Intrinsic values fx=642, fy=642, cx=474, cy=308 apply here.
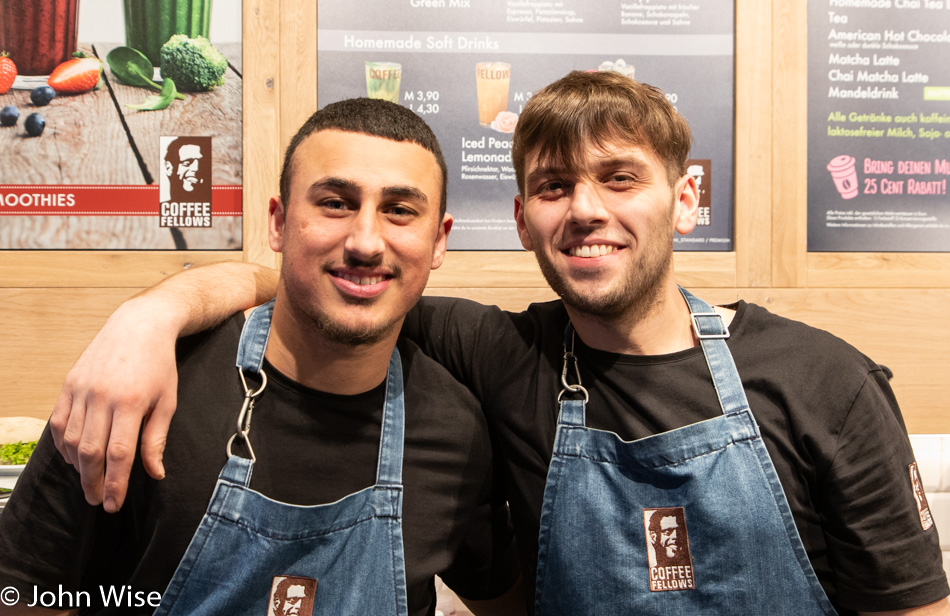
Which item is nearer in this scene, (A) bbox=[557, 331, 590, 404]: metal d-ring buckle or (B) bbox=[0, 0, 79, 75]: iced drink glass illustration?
(A) bbox=[557, 331, 590, 404]: metal d-ring buckle

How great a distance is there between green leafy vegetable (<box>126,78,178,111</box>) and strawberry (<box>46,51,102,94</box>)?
0.14m

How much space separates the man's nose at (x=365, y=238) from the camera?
1097 mm

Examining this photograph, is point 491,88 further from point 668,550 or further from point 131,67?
point 668,550

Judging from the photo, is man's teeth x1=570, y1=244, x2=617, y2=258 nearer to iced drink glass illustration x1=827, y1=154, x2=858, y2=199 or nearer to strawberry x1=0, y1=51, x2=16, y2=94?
iced drink glass illustration x1=827, y1=154, x2=858, y2=199

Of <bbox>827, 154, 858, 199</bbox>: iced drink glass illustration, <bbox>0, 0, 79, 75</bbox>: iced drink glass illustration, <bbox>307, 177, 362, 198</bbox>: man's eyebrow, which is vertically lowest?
<bbox>307, 177, 362, 198</bbox>: man's eyebrow

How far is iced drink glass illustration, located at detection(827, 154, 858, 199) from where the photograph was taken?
2014mm

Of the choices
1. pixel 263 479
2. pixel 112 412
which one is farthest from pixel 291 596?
pixel 112 412

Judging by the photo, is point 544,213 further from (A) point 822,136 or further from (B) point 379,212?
(A) point 822,136

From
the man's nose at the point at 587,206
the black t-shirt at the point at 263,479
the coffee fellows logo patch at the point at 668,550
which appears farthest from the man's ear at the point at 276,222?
the coffee fellows logo patch at the point at 668,550

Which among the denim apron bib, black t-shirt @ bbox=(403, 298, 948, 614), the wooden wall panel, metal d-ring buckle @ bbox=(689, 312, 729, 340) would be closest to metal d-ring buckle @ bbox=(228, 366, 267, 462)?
the denim apron bib

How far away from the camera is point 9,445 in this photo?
1567 millimetres

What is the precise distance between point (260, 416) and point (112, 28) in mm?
1418

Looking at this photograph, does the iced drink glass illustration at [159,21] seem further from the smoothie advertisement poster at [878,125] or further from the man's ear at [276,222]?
the smoothie advertisement poster at [878,125]

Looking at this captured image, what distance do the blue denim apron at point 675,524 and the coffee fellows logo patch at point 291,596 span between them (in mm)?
418
